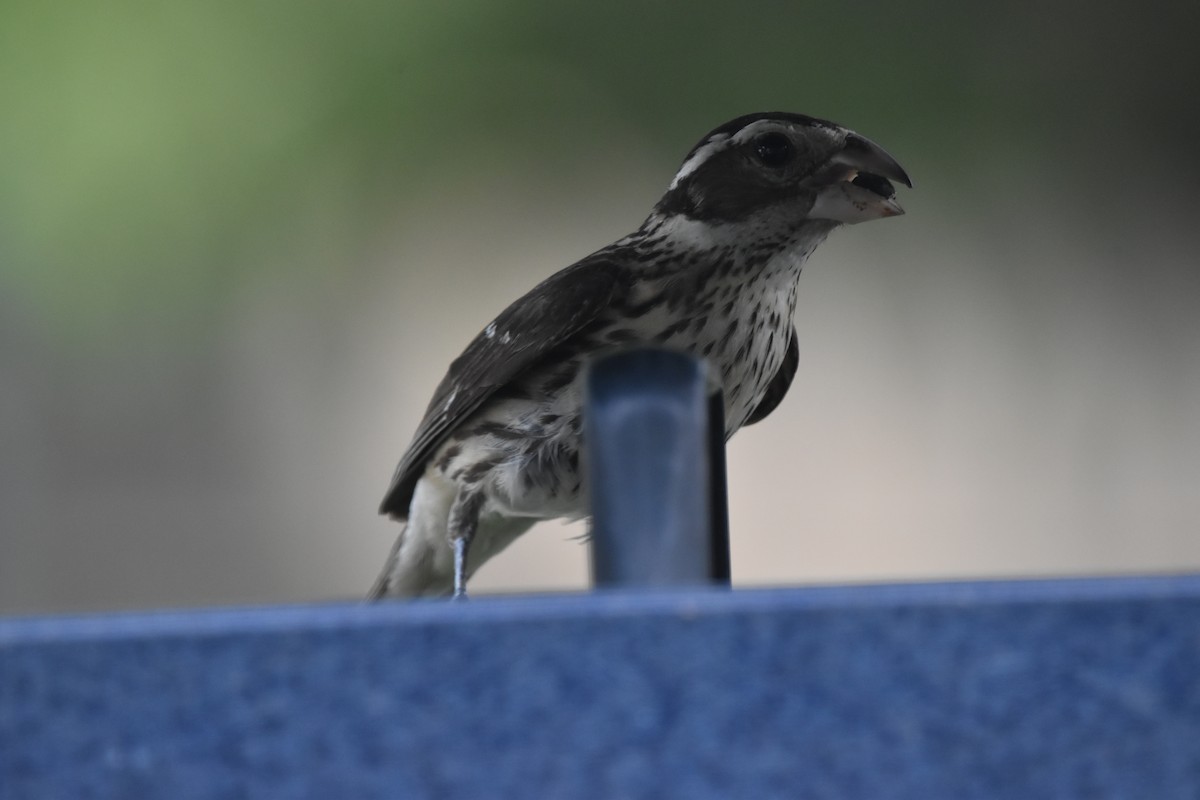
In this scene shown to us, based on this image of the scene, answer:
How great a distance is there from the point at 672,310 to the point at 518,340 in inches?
5.6

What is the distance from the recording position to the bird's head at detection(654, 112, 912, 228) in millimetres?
1209

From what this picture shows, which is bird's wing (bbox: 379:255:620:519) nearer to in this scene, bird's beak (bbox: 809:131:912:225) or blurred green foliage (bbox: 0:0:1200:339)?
bird's beak (bbox: 809:131:912:225)

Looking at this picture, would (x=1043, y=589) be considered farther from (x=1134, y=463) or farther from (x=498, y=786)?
(x=1134, y=463)

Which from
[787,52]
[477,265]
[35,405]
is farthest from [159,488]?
[787,52]

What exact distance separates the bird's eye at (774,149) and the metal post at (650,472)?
2.58 ft

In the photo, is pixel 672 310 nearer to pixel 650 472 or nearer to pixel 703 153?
pixel 703 153

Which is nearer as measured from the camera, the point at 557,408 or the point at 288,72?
the point at 557,408

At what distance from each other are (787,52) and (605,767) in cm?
213

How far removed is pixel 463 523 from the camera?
1.31m

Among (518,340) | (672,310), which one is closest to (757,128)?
(672,310)

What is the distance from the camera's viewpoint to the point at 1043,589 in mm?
374

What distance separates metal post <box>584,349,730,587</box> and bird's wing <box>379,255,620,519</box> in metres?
0.69

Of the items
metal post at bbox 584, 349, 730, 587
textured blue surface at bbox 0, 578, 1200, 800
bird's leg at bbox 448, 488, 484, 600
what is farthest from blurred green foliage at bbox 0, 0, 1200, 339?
textured blue surface at bbox 0, 578, 1200, 800

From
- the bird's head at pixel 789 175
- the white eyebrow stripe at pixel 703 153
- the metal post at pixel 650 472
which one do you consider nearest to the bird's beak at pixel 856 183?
the bird's head at pixel 789 175
